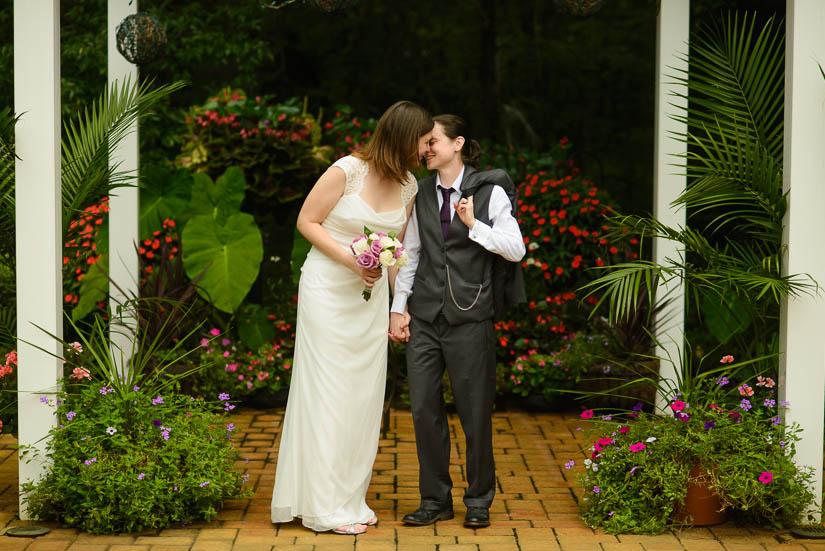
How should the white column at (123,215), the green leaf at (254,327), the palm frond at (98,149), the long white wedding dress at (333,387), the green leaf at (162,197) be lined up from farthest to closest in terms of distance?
1. the green leaf at (162,197)
2. the green leaf at (254,327)
3. the white column at (123,215)
4. the palm frond at (98,149)
5. the long white wedding dress at (333,387)

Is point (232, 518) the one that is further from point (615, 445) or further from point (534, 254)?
point (534, 254)

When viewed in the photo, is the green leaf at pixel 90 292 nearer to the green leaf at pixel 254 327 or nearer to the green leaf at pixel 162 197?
the green leaf at pixel 162 197

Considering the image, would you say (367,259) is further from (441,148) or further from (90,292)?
(90,292)

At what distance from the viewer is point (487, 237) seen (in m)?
4.25

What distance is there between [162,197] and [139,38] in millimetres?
2111

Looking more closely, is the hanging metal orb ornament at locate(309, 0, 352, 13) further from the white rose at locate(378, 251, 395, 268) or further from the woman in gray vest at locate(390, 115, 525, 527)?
the white rose at locate(378, 251, 395, 268)

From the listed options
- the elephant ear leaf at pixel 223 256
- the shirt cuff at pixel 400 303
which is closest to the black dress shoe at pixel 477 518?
the shirt cuff at pixel 400 303

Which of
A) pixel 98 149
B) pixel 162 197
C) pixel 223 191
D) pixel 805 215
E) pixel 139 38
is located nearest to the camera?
pixel 805 215

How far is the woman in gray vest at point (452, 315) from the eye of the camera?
4.36 m

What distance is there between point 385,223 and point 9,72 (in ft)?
18.2

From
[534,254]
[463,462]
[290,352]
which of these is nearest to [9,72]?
[290,352]

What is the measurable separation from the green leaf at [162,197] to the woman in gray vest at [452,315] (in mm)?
3580

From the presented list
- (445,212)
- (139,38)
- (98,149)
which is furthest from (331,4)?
(445,212)

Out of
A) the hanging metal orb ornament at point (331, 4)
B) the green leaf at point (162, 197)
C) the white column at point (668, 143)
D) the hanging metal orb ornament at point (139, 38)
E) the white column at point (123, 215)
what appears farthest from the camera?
the green leaf at point (162, 197)
